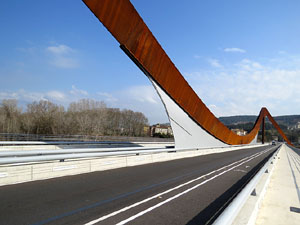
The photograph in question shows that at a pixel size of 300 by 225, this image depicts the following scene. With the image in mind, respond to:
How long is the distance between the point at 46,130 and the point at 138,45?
158 ft

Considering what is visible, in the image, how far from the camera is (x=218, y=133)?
114ft

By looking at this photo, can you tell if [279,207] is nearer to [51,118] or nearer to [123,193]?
[123,193]

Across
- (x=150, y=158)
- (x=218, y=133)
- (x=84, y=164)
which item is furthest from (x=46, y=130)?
(x=84, y=164)

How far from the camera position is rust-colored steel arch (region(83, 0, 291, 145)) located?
12.9m

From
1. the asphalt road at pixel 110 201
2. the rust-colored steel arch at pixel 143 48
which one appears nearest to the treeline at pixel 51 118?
the rust-colored steel arch at pixel 143 48

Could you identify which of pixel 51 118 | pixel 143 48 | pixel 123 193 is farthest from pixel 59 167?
pixel 51 118

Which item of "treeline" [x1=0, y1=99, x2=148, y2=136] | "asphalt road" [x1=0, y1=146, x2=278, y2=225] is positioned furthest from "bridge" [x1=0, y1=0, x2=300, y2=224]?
"treeline" [x1=0, y1=99, x2=148, y2=136]

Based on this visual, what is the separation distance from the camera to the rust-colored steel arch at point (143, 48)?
12.9m

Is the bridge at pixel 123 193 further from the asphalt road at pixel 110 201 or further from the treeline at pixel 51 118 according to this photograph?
the treeline at pixel 51 118

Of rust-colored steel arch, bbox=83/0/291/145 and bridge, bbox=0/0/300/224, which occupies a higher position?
rust-colored steel arch, bbox=83/0/291/145

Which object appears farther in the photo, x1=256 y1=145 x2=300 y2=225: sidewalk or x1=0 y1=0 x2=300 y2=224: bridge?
x1=256 y1=145 x2=300 y2=225: sidewalk

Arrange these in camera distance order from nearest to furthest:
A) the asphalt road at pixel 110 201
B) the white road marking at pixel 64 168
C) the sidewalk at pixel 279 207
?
1. the asphalt road at pixel 110 201
2. the sidewalk at pixel 279 207
3. the white road marking at pixel 64 168

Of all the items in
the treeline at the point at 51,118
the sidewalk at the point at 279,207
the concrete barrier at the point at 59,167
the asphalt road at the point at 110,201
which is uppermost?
the treeline at the point at 51,118

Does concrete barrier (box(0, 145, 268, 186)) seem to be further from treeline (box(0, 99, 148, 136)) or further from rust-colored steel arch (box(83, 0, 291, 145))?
treeline (box(0, 99, 148, 136))
